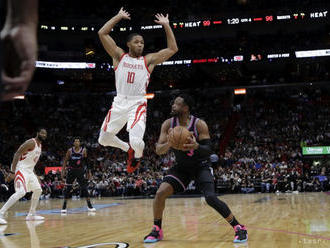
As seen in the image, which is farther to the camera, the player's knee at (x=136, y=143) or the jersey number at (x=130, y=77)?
the jersey number at (x=130, y=77)

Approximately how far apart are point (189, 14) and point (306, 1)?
27.4 ft

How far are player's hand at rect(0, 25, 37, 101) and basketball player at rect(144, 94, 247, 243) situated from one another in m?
3.85

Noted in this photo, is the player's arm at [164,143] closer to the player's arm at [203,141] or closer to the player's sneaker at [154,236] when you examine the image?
the player's arm at [203,141]

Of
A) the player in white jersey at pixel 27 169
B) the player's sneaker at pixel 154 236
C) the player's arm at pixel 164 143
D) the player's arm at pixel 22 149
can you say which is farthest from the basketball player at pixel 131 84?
the player in white jersey at pixel 27 169

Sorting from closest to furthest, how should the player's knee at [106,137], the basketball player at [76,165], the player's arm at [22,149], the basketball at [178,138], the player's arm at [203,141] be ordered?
the basketball at [178,138] → the player's arm at [203,141] → the player's knee at [106,137] → the player's arm at [22,149] → the basketball player at [76,165]

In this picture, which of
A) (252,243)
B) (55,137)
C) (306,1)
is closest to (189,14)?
(306,1)

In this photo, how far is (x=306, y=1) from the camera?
95.7 ft

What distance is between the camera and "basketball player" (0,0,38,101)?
3.46 ft

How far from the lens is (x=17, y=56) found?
1081 millimetres

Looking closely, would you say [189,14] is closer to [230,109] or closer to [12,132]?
[230,109]

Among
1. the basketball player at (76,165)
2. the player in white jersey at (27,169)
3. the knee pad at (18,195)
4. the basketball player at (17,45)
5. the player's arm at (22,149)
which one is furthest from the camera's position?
the basketball player at (76,165)

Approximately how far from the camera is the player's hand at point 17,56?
3.49 ft

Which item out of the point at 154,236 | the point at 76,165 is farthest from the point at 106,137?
the point at 76,165

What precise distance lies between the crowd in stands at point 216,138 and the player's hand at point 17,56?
16145mm
